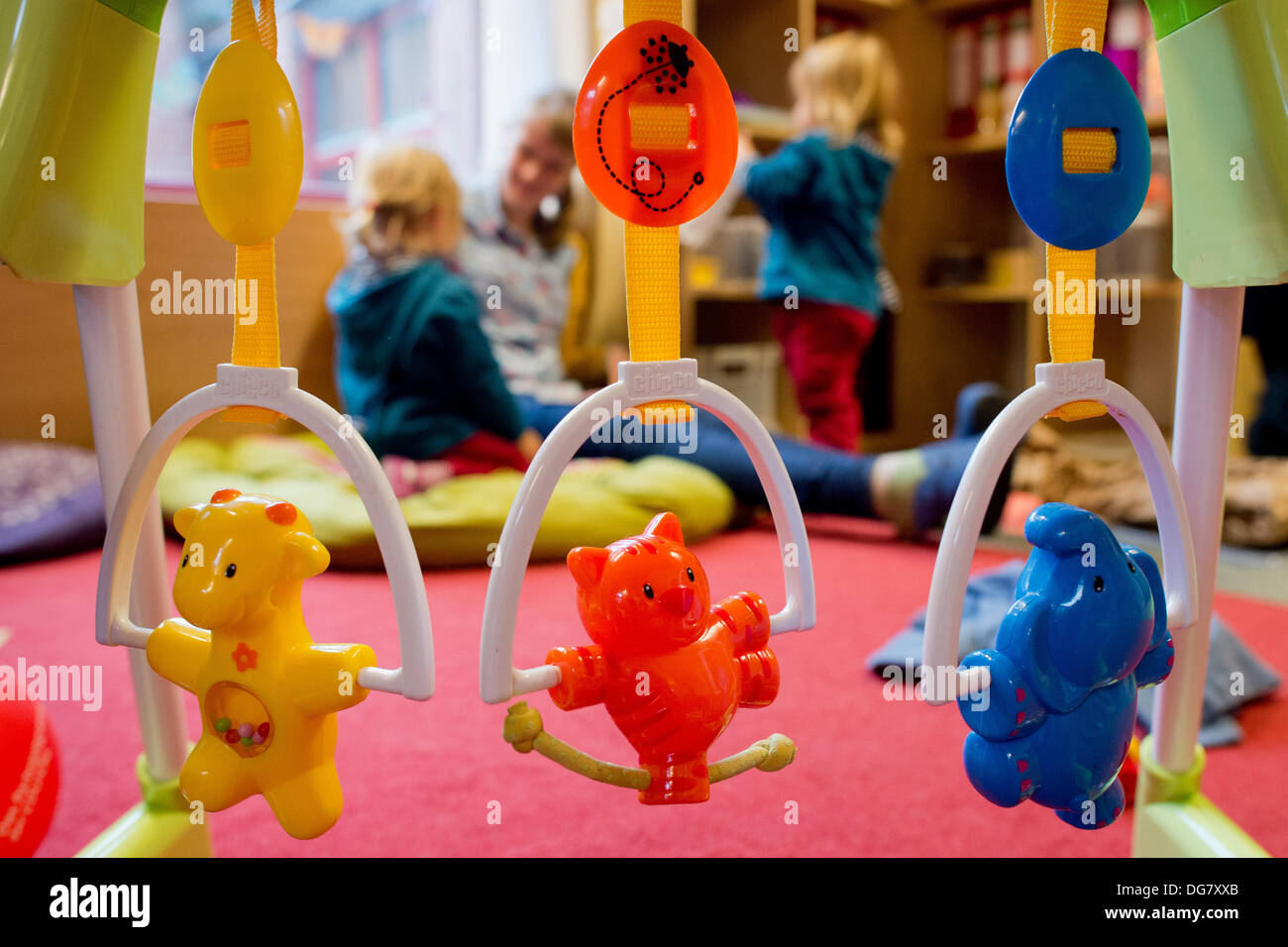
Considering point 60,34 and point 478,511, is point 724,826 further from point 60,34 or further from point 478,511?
point 478,511

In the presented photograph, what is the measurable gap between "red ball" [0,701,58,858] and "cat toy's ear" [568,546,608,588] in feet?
1.56

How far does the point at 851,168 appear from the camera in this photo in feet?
7.09

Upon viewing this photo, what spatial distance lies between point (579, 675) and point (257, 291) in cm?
27

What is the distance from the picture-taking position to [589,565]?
54 centimetres

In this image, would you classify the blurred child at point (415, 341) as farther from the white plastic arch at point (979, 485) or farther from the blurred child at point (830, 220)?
the white plastic arch at point (979, 485)

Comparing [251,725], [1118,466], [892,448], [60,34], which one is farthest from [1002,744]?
[892,448]

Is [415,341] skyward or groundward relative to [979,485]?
skyward

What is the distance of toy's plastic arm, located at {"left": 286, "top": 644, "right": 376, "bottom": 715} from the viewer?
526 millimetres

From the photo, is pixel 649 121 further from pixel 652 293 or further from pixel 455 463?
pixel 455 463

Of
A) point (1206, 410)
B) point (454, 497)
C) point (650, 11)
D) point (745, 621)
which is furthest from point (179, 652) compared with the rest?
point (454, 497)

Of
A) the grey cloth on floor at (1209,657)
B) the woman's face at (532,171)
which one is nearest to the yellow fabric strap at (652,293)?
the grey cloth on floor at (1209,657)

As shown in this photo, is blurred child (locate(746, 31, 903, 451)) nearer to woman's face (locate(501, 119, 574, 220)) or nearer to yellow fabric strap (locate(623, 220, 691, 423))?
woman's face (locate(501, 119, 574, 220))

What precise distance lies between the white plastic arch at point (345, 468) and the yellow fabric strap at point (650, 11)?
25cm

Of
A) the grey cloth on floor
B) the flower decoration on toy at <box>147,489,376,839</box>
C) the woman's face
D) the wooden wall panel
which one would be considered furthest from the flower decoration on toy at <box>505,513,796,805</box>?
the woman's face
